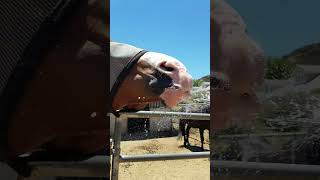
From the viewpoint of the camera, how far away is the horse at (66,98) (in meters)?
0.91

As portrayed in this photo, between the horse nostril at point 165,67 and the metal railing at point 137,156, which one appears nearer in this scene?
the horse nostril at point 165,67

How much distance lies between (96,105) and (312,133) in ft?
1.62

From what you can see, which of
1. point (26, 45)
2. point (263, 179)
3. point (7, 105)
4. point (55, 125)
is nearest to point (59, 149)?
point (55, 125)

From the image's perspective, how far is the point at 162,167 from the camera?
4.43 metres

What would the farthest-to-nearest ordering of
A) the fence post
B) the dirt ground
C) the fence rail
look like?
the dirt ground → the fence post → the fence rail

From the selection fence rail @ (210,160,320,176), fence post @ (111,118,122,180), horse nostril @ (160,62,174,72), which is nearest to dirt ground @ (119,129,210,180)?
fence post @ (111,118,122,180)

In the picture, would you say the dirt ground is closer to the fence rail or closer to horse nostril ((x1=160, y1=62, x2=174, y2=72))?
horse nostril ((x1=160, y1=62, x2=174, y2=72))

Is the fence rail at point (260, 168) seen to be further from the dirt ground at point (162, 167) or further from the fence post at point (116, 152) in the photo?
the dirt ground at point (162, 167)

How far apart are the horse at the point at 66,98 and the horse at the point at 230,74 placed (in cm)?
26

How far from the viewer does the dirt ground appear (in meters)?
3.83

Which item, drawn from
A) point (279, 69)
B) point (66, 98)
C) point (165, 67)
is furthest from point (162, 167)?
point (279, 69)

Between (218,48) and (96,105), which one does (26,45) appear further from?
(218,48)

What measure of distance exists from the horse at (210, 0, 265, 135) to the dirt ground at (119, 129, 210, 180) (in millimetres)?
2655

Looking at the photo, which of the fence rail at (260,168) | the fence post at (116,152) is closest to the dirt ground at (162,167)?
the fence post at (116,152)
